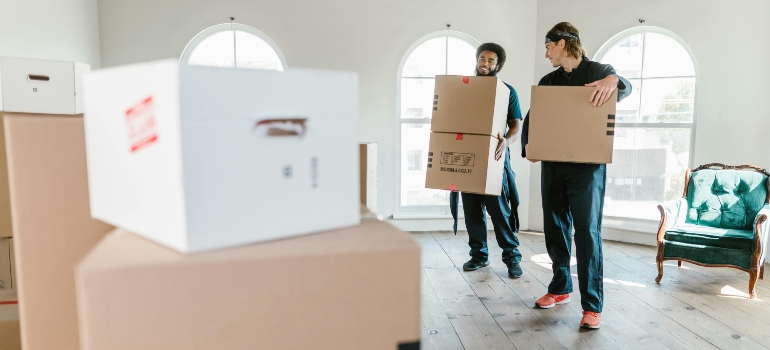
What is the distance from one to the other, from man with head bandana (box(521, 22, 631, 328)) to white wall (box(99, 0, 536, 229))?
239 cm

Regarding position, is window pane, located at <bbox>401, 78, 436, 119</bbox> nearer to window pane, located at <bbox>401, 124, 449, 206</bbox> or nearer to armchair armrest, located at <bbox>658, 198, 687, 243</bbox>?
window pane, located at <bbox>401, 124, 449, 206</bbox>

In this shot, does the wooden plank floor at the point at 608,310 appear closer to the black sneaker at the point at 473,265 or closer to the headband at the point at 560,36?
the black sneaker at the point at 473,265

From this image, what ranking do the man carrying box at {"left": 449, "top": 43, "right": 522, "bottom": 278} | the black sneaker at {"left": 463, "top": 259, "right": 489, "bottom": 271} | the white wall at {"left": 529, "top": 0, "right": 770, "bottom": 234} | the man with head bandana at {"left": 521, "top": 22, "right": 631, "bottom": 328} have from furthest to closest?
the white wall at {"left": 529, "top": 0, "right": 770, "bottom": 234}, the black sneaker at {"left": 463, "top": 259, "right": 489, "bottom": 271}, the man carrying box at {"left": 449, "top": 43, "right": 522, "bottom": 278}, the man with head bandana at {"left": 521, "top": 22, "right": 631, "bottom": 328}

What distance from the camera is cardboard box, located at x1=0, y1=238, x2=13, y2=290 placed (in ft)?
4.50

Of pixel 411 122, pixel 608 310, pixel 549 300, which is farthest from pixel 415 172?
pixel 608 310

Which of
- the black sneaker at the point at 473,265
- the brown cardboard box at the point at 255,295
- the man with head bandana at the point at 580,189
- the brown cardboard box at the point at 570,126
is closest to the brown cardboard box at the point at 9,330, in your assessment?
the brown cardboard box at the point at 255,295

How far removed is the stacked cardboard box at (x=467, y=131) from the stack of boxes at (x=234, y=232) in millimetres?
2254

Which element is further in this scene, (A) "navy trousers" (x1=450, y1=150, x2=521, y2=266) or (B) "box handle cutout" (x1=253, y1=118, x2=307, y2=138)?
(A) "navy trousers" (x1=450, y1=150, x2=521, y2=266)

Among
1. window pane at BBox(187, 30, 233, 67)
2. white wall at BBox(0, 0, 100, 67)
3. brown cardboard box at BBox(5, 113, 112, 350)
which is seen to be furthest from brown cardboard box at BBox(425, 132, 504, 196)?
white wall at BBox(0, 0, 100, 67)

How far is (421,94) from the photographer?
5184 millimetres

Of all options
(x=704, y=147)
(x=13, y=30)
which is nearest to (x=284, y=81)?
(x=13, y=30)

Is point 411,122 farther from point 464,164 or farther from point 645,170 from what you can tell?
point 645,170

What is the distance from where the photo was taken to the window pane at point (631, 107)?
15.4 ft

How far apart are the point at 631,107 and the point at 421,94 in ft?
6.33
